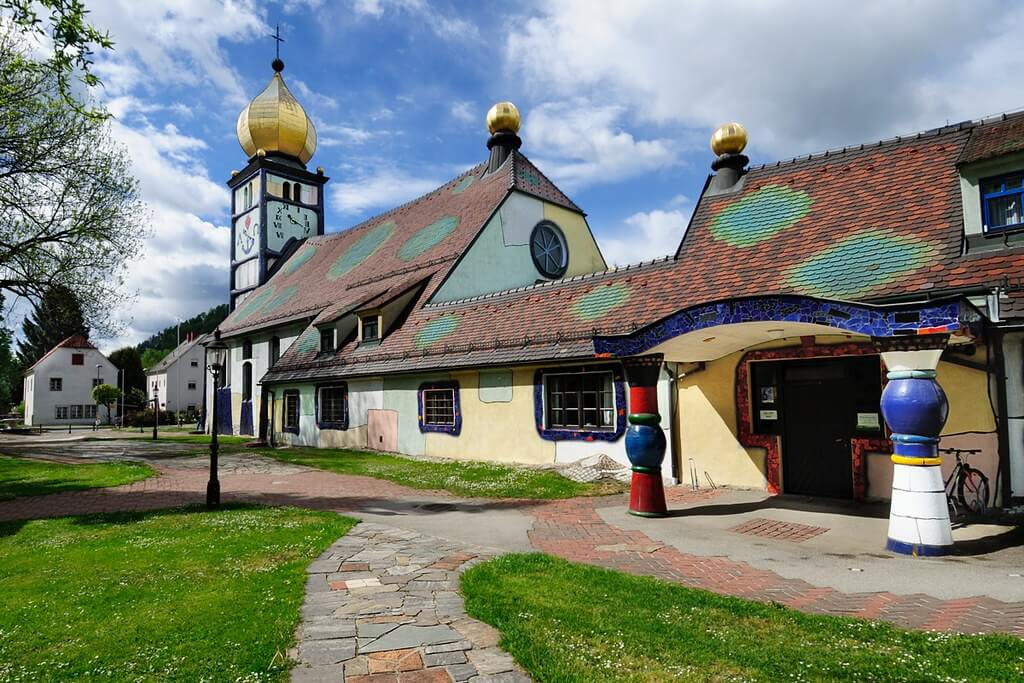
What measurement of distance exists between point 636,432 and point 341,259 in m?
23.7

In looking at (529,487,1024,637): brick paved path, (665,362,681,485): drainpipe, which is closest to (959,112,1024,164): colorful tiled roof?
(665,362,681,485): drainpipe

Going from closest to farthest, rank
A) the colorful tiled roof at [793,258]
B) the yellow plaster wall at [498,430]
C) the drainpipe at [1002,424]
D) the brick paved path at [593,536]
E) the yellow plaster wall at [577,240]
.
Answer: the brick paved path at [593,536] → the drainpipe at [1002,424] → the colorful tiled roof at [793,258] → the yellow plaster wall at [498,430] → the yellow plaster wall at [577,240]

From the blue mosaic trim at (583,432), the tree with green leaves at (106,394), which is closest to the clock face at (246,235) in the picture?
the tree with green leaves at (106,394)

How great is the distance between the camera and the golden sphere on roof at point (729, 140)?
14766mm

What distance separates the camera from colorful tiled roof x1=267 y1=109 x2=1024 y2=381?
32.8 ft

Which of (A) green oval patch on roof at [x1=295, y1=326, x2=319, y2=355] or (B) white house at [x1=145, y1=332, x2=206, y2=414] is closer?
(A) green oval patch on roof at [x1=295, y1=326, x2=319, y2=355]

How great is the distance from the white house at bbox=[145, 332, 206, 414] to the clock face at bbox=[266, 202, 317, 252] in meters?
28.6

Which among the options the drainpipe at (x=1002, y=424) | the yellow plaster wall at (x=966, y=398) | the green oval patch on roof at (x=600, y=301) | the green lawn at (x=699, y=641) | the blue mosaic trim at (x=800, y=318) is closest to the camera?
the green lawn at (x=699, y=641)

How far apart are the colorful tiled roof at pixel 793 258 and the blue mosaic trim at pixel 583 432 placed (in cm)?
57

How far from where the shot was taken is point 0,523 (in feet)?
30.9

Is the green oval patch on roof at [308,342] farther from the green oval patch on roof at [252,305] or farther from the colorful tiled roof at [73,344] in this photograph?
the colorful tiled roof at [73,344]

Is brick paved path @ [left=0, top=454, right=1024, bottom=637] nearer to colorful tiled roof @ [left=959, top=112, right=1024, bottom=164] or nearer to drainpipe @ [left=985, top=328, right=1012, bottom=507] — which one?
drainpipe @ [left=985, top=328, right=1012, bottom=507]

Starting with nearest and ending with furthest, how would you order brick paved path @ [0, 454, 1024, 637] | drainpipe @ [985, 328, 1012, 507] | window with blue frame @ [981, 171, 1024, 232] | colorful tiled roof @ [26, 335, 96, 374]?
brick paved path @ [0, 454, 1024, 637] < drainpipe @ [985, 328, 1012, 507] < window with blue frame @ [981, 171, 1024, 232] < colorful tiled roof @ [26, 335, 96, 374]

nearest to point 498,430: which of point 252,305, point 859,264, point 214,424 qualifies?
point 214,424
